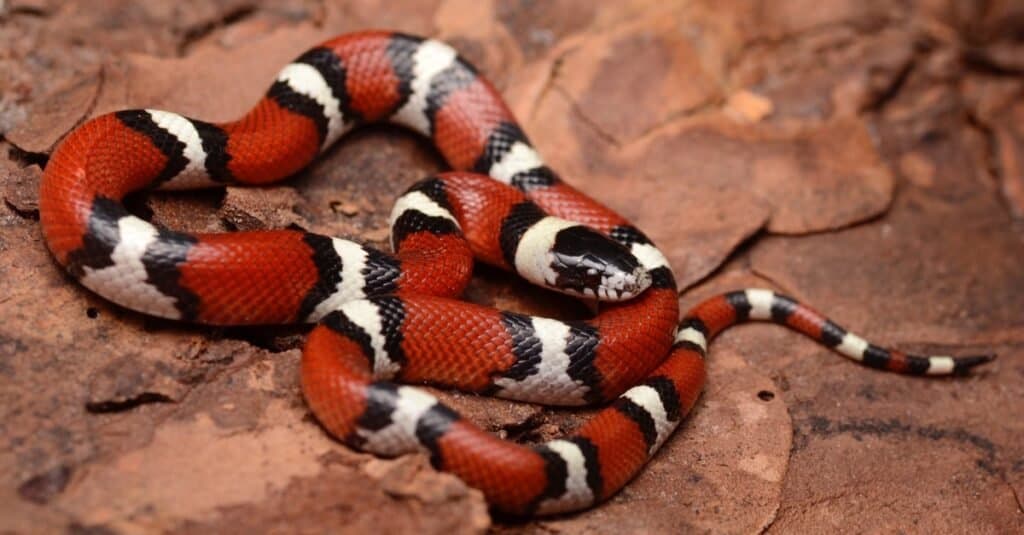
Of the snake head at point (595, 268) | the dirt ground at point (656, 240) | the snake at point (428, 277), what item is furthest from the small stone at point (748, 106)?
the snake head at point (595, 268)

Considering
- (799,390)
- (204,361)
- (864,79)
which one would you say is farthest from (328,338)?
(864,79)

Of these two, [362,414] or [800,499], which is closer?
[362,414]

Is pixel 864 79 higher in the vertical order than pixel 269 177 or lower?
lower

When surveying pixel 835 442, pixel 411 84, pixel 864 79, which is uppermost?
pixel 411 84

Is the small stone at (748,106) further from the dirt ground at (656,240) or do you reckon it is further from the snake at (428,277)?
the snake at (428,277)

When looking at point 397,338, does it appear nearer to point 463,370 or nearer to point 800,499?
point 463,370

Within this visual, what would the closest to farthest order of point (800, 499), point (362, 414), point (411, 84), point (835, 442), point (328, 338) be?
point (362, 414) < point (328, 338) < point (800, 499) < point (835, 442) < point (411, 84)

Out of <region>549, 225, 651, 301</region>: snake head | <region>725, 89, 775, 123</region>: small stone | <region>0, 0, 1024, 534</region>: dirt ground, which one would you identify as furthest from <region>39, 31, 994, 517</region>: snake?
<region>725, 89, 775, 123</region>: small stone

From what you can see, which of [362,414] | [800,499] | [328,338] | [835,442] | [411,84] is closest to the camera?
[362,414]
